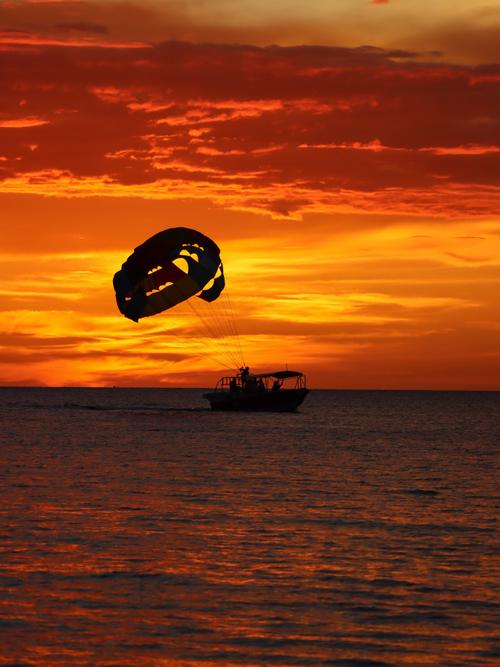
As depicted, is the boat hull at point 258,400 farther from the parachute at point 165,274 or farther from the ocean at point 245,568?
the ocean at point 245,568

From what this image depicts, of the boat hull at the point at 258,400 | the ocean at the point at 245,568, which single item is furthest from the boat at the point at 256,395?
the ocean at the point at 245,568

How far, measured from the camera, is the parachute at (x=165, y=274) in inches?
2933

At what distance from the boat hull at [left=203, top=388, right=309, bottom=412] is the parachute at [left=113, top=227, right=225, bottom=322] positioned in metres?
30.5

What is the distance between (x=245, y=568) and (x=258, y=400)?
→ 80982 mm

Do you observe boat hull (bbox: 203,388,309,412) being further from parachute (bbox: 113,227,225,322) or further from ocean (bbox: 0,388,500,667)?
ocean (bbox: 0,388,500,667)

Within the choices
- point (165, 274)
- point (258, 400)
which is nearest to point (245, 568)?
point (165, 274)

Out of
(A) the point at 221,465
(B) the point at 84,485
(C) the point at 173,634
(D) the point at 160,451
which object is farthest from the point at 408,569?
(D) the point at 160,451

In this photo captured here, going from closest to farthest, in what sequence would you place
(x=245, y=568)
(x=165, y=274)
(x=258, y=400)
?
(x=245, y=568) → (x=165, y=274) → (x=258, y=400)

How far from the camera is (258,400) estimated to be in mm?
106250

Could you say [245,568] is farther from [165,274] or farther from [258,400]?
[258,400]

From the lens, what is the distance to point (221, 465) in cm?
5634

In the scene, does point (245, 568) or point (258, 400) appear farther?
point (258, 400)

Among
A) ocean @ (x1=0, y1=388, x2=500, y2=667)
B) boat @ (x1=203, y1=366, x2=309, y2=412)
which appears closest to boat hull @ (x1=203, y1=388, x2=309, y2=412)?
boat @ (x1=203, y1=366, x2=309, y2=412)

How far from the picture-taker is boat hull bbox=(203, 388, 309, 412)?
347 ft
